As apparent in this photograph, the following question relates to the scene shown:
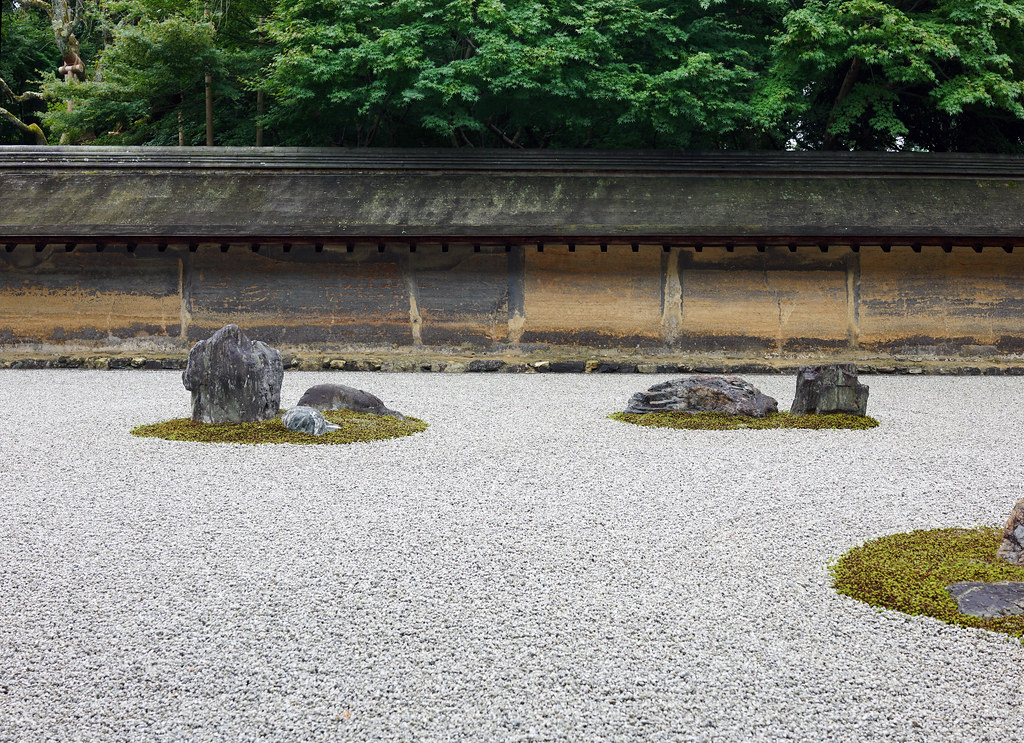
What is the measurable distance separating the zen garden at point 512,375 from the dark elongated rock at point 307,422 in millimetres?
50

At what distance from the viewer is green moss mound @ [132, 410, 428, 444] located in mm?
7441

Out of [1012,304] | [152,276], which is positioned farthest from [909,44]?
[152,276]

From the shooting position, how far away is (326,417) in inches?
324

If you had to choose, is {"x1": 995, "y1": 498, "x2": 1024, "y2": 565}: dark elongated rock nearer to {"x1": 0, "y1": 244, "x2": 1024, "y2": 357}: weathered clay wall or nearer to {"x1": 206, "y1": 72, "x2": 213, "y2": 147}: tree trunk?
{"x1": 0, "y1": 244, "x2": 1024, "y2": 357}: weathered clay wall

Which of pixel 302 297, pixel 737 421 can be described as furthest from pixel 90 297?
pixel 737 421

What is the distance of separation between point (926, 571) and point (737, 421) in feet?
15.3

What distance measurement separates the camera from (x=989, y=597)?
347cm

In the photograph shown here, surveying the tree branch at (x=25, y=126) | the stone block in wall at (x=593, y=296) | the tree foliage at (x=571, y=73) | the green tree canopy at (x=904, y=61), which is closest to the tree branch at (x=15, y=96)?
the tree branch at (x=25, y=126)

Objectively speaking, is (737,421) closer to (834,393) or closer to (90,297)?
(834,393)

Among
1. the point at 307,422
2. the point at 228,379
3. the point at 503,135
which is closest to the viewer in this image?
the point at 307,422

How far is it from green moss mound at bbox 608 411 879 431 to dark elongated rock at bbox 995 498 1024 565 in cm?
428

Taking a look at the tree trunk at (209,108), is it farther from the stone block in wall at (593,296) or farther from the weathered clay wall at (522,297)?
the stone block in wall at (593,296)

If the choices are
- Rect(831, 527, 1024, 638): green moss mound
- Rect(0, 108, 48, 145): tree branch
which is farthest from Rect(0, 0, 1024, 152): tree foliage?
Rect(831, 527, 1024, 638): green moss mound

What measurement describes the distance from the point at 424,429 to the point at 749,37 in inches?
560
